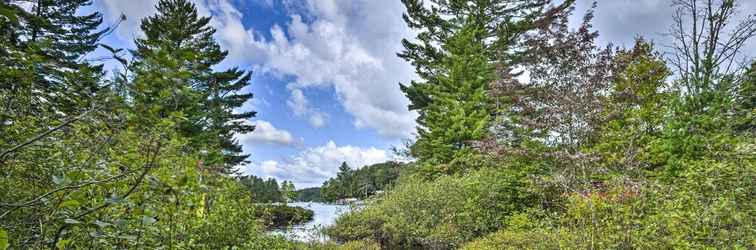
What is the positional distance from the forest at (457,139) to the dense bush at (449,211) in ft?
0.14

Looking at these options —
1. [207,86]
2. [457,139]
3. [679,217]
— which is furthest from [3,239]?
[207,86]

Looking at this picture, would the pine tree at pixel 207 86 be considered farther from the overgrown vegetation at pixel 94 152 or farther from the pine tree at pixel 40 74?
the pine tree at pixel 40 74

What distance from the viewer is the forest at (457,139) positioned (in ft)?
4.28

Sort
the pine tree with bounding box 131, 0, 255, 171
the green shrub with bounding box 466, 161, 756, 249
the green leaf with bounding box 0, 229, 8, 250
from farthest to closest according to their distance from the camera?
the pine tree with bounding box 131, 0, 255, 171 → the green shrub with bounding box 466, 161, 756, 249 → the green leaf with bounding box 0, 229, 8, 250

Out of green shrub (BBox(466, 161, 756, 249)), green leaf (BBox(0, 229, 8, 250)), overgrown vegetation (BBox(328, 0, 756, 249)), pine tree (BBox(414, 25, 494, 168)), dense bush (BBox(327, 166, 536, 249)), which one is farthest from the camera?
pine tree (BBox(414, 25, 494, 168))

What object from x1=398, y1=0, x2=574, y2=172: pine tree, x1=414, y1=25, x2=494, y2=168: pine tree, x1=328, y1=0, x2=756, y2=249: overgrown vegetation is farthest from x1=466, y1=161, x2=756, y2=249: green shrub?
x1=414, y1=25, x2=494, y2=168: pine tree

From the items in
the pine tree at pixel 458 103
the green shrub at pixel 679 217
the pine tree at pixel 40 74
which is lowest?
the green shrub at pixel 679 217

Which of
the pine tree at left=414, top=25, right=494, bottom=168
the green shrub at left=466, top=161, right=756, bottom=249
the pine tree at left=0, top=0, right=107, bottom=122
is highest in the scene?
the pine tree at left=414, top=25, right=494, bottom=168

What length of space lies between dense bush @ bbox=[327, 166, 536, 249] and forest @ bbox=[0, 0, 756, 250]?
1.7 inches

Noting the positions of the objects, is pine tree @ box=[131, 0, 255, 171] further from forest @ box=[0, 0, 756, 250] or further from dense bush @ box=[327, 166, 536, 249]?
dense bush @ box=[327, 166, 536, 249]

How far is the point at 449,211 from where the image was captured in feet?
24.9

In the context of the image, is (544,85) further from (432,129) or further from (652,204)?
(432,129)

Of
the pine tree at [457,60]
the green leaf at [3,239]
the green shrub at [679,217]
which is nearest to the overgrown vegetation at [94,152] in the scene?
the green leaf at [3,239]

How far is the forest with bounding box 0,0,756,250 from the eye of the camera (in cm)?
130
